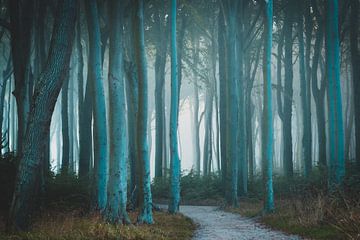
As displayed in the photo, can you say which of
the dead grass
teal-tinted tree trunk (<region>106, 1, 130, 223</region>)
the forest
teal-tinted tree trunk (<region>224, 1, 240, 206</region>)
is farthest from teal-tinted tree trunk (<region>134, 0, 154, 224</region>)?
teal-tinted tree trunk (<region>224, 1, 240, 206</region>)

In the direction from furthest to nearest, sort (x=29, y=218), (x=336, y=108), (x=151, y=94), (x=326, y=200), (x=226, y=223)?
(x=151, y=94) < (x=336, y=108) < (x=226, y=223) < (x=326, y=200) < (x=29, y=218)

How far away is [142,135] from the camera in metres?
11.0

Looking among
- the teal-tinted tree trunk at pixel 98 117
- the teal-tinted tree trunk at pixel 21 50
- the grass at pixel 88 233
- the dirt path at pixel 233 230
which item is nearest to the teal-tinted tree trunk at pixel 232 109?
the dirt path at pixel 233 230

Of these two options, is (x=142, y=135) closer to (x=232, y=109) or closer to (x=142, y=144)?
(x=142, y=144)

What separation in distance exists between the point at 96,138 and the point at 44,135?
3.37m

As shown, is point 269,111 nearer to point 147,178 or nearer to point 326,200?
point 326,200

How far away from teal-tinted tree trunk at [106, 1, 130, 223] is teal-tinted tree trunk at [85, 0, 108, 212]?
1494 millimetres

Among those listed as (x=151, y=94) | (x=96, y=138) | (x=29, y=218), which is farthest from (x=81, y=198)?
(x=151, y=94)

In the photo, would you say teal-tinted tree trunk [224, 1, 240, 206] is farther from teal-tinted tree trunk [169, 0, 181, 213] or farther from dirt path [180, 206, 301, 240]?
teal-tinted tree trunk [169, 0, 181, 213]

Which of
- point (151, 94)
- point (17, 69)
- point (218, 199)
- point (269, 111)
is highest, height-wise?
point (151, 94)

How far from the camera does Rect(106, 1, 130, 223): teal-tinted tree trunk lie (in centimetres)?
941

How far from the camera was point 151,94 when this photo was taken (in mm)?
50406

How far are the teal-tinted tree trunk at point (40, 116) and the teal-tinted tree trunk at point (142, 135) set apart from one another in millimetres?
2949

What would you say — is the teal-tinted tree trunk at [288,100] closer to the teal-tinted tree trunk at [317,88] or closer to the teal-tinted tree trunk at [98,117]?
the teal-tinted tree trunk at [317,88]
